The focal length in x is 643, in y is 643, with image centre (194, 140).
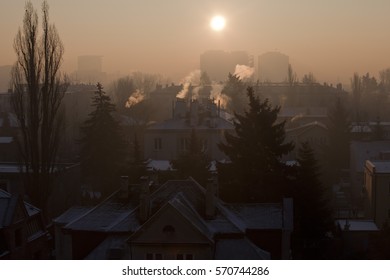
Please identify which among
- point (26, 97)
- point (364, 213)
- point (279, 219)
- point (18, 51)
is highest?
point (18, 51)

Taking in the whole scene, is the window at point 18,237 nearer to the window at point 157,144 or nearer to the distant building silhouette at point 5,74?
the distant building silhouette at point 5,74

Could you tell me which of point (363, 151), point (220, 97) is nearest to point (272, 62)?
point (363, 151)

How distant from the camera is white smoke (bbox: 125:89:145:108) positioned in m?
12.8

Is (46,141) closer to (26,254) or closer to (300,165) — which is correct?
(26,254)

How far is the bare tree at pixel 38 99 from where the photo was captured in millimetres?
8930

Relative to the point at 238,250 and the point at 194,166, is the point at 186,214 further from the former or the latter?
the point at 194,166

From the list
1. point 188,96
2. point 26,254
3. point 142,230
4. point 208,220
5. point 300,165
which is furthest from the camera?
point 188,96

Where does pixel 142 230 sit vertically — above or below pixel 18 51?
below

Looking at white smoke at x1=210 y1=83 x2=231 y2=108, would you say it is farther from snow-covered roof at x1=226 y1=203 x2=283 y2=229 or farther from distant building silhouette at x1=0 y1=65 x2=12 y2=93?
snow-covered roof at x1=226 y1=203 x2=283 y2=229

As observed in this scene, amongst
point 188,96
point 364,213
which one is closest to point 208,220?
point 364,213

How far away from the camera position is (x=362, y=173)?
13773mm

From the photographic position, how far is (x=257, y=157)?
33.3 feet

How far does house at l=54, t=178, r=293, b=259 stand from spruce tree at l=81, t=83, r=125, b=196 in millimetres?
4813

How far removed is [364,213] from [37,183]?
21.3 ft
